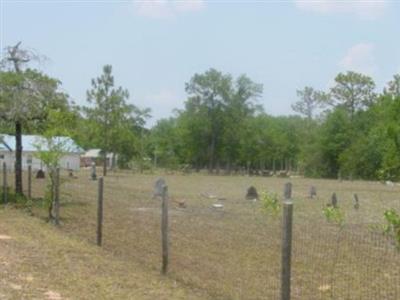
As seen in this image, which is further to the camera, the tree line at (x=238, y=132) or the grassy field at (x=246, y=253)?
the tree line at (x=238, y=132)

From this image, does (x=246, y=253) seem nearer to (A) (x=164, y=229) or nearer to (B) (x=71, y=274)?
(A) (x=164, y=229)

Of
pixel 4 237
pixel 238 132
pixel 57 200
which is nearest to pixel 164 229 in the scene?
pixel 4 237

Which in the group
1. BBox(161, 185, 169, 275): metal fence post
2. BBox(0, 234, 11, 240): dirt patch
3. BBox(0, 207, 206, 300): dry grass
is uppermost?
BBox(161, 185, 169, 275): metal fence post

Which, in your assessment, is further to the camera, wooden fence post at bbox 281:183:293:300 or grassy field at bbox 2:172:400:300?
grassy field at bbox 2:172:400:300

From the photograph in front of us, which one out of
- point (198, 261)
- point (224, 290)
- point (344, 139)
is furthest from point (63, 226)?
point (344, 139)

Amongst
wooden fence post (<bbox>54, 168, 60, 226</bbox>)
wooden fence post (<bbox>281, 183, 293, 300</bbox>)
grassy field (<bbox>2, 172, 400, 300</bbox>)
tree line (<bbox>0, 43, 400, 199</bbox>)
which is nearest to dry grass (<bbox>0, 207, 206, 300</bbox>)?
grassy field (<bbox>2, 172, 400, 300</bbox>)

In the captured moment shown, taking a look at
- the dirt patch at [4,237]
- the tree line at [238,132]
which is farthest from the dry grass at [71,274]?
the tree line at [238,132]

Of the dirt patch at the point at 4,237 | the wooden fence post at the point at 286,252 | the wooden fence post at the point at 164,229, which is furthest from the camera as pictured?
the dirt patch at the point at 4,237

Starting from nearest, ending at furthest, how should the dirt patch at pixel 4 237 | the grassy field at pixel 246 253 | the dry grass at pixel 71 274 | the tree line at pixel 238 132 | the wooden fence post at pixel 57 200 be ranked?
1. the dry grass at pixel 71 274
2. the grassy field at pixel 246 253
3. the dirt patch at pixel 4 237
4. the wooden fence post at pixel 57 200
5. the tree line at pixel 238 132

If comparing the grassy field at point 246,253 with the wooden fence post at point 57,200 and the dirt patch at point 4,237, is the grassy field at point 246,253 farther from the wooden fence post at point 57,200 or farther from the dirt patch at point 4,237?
the dirt patch at point 4,237

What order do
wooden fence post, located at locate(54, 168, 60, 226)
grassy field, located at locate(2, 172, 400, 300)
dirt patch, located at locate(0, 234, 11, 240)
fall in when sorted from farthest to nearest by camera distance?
wooden fence post, located at locate(54, 168, 60, 226), dirt patch, located at locate(0, 234, 11, 240), grassy field, located at locate(2, 172, 400, 300)

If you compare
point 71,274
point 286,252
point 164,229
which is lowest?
point 71,274

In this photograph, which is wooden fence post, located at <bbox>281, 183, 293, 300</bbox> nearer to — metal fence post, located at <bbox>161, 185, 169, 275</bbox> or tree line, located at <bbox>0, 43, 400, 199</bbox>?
metal fence post, located at <bbox>161, 185, 169, 275</bbox>

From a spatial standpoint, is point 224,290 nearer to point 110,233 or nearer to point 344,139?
point 110,233
